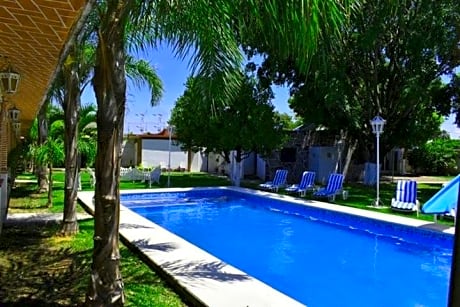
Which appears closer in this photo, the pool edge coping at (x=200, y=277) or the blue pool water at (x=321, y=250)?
the pool edge coping at (x=200, y=277)

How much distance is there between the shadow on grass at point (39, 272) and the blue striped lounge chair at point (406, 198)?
11306mm

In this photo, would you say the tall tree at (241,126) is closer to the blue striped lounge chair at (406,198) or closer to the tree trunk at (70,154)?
the blue striped lounge chair at (406,198)

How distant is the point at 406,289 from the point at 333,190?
35.6 feet

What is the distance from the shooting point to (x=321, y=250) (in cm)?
1198

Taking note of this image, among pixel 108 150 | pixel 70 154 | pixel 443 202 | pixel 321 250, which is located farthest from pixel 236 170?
pixel 108 150

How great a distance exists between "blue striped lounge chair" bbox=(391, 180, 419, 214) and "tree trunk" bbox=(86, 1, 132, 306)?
1268cm

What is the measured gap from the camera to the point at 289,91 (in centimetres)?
2606

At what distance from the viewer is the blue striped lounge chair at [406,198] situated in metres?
15.6

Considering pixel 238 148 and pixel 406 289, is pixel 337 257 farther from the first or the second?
pixel 238 148

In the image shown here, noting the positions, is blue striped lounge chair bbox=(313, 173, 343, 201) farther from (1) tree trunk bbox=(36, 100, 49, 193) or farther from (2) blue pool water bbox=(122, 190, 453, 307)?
(1) tree trunk bbox=(36, 100, 49, 193)

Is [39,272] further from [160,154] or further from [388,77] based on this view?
[160,154]

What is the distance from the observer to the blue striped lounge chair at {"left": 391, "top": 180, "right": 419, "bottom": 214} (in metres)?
Answer: 15.6

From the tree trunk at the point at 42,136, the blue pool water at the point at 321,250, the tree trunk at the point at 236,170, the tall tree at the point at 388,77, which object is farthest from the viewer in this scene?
the tree trunk at the point at 236,170

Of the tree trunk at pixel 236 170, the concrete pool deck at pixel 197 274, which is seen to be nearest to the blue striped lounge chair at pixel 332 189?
the tree trunk at pixel 236 170
